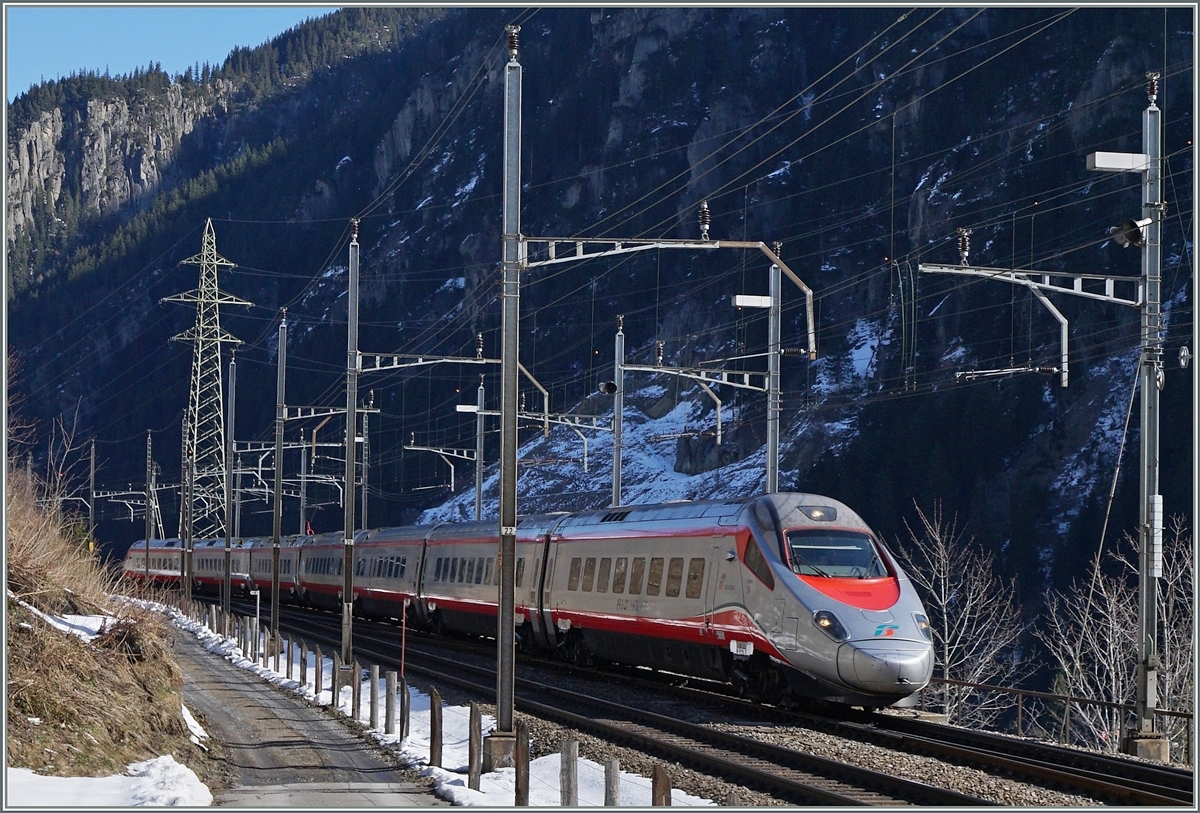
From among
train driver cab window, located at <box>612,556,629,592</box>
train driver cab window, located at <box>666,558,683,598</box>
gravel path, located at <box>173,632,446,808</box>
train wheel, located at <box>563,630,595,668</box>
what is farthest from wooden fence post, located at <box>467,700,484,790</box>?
train wheel, located at <box>563,630,595,668</box>

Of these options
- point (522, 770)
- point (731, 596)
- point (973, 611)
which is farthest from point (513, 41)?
point (973, 611)

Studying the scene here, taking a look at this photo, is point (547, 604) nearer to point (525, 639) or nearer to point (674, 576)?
point (525, 639)

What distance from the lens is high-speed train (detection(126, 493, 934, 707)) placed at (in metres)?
21.0

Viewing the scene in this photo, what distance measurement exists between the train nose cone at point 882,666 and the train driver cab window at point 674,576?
18.7 feet

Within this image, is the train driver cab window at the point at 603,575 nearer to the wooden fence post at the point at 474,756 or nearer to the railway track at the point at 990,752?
the railway track at the point at 990,752

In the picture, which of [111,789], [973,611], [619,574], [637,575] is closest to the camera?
[111,789]

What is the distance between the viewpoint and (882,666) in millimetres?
20500

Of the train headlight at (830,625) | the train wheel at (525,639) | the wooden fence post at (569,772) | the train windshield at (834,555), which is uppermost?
the train windshield at (834,555)

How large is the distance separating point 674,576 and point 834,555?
4.45 meters

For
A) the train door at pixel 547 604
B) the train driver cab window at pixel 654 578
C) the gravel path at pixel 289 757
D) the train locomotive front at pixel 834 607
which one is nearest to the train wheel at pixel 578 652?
the train door at pixel 547 604

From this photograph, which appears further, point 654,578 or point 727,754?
point 654,578

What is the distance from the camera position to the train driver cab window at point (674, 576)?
2605 centimetres

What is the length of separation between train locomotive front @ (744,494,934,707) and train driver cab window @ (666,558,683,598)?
2.82 meters

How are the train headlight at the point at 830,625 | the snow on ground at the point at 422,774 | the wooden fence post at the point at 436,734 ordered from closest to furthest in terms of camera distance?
the snow on ground at the point at 422,774 < the wooden fence post at the point at 436,734 < the train headlight at the point at 830,625
